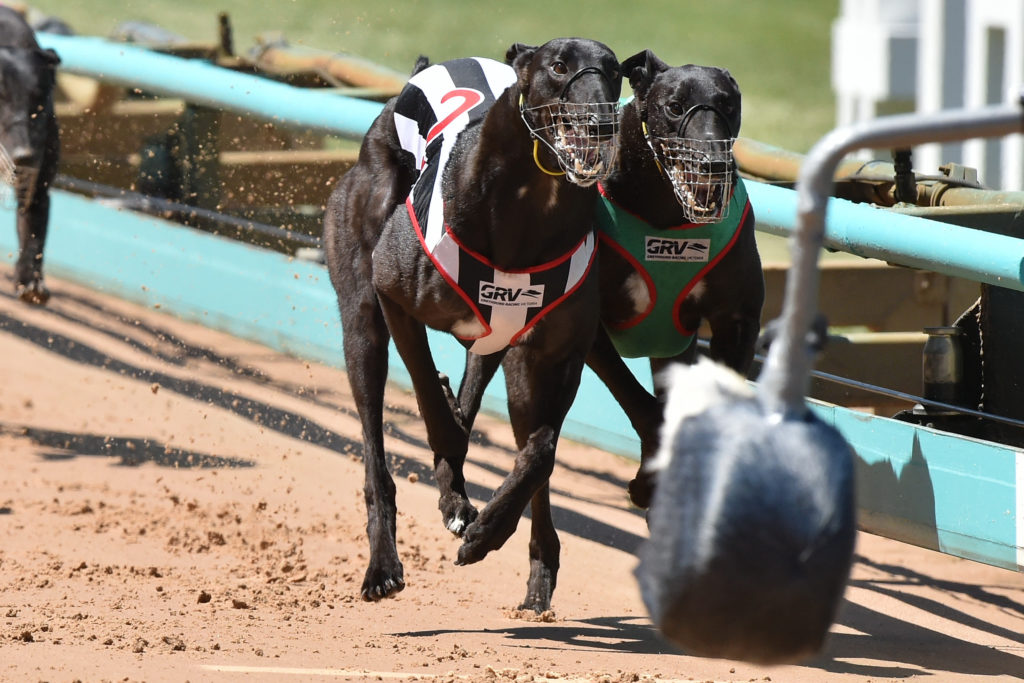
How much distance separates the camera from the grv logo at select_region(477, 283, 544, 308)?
3.66 m

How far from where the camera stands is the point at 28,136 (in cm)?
623

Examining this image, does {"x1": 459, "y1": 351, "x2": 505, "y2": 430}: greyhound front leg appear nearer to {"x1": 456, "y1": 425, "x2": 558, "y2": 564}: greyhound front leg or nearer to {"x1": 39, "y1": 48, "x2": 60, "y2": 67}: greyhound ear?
→ {"x1": 456, "y1": 425, "x2": 558, "y2": 564}: greyhound front leg

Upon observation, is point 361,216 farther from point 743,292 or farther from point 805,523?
point 805,523

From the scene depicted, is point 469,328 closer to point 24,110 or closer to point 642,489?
point 642,489

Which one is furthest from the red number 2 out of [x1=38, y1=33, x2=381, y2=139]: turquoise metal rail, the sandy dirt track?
[x1=38, y1=33, x2=381, y2=139]: turquoise metal rail

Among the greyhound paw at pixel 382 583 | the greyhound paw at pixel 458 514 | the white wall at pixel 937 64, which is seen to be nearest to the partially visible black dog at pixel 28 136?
the greyhound paw at pixel 382 583

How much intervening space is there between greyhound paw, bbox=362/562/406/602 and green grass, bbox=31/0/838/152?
1521 centimetres

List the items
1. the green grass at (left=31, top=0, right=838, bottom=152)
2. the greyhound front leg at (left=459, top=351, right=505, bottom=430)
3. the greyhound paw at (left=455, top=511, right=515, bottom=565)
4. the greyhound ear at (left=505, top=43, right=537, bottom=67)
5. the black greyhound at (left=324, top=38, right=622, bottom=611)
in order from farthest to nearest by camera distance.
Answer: the green grass at (left=31, top=0, right=838, bottom=152) → the greyhound front leg at (left=459, top=351, right=505, bottom=430) → the greyhound paw at (left=455, top=511, right=515, bottom=565) → the greyhound ear at (left=505, top=43, right=537, bottom=67) → the black greyhound at (left=324, top=38, right=622, bottom=611)

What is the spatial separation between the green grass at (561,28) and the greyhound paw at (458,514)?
15.2 metres

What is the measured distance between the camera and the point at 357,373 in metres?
4.42

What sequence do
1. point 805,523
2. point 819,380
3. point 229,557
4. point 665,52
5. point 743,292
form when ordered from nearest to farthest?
point 805,523 → point 743,292 → point 229,557 → point 819,380 → point 665,52

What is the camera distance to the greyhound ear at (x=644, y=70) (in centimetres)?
382

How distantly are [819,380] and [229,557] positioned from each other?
2316 mm

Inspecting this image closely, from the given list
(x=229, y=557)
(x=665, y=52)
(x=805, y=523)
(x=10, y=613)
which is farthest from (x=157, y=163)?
(x=665, y=52)
